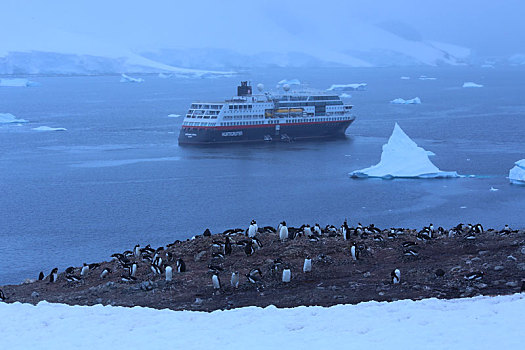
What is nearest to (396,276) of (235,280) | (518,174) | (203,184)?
(235,280)

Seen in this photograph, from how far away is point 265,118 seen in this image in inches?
2717

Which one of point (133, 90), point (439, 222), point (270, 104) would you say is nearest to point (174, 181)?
point (439, 222)

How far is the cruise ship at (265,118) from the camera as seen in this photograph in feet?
217

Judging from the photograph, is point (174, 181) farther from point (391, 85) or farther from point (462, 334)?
point (391, 85)

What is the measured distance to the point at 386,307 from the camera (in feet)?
40.8

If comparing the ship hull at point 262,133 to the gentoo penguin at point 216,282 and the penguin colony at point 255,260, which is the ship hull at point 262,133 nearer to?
the penguin colony at point 255,260

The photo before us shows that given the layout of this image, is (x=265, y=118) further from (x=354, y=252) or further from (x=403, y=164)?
(x=354, y=252)

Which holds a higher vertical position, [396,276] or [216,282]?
[396,276]

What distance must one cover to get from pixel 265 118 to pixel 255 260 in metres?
52.1

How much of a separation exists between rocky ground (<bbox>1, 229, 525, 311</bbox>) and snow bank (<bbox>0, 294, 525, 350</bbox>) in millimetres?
1420

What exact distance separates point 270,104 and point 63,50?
374 feet

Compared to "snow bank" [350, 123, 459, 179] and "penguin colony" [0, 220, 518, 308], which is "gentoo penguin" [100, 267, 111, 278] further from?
"snow bank" [350, 123, 459, 179]

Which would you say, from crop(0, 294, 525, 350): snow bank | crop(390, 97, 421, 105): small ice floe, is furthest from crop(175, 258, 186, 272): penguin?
crop(390, 97, 421, 105): small ice floe

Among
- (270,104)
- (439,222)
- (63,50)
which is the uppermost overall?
(63,50)
